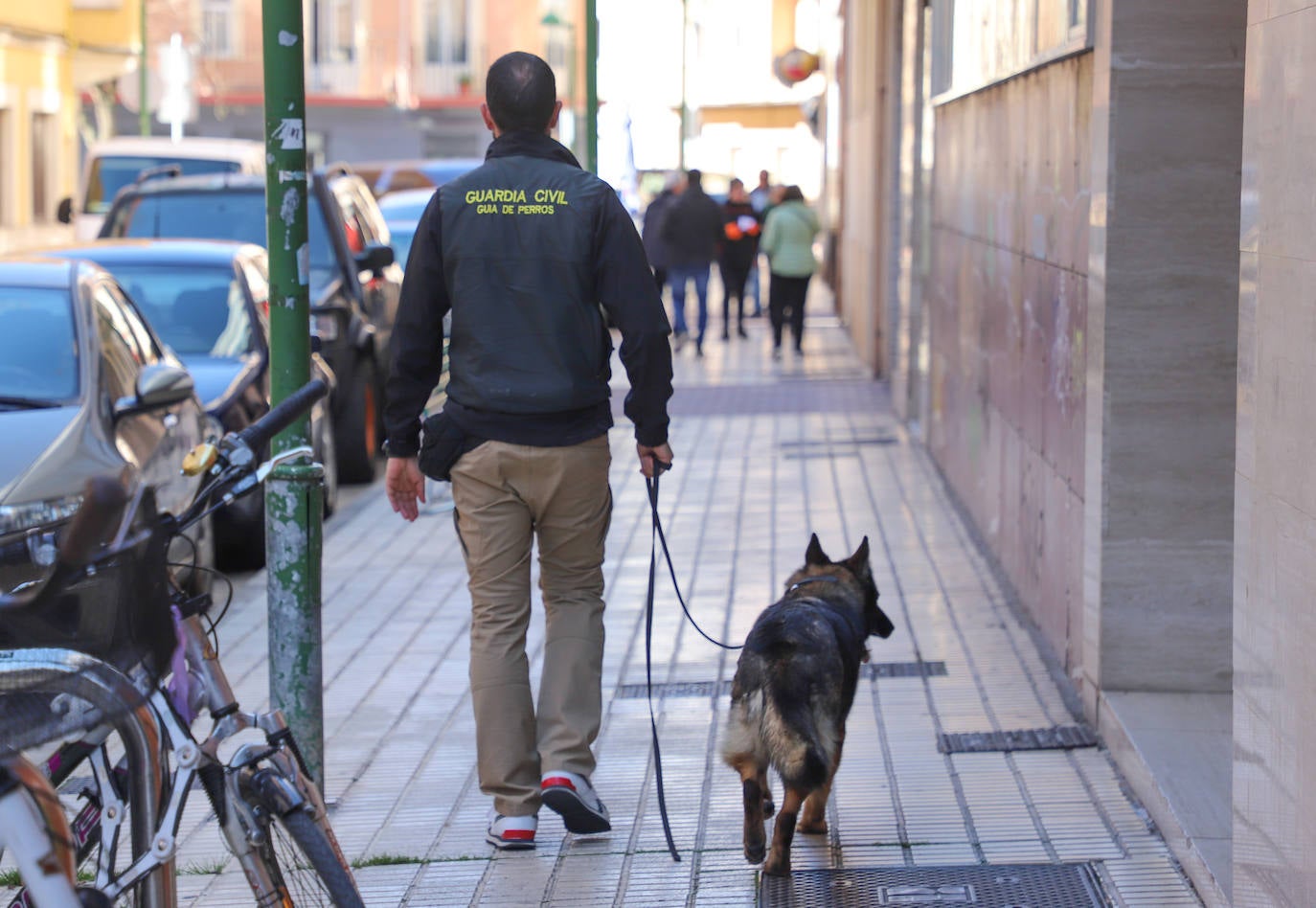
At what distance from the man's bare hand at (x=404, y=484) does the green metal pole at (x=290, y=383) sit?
0.22 metres

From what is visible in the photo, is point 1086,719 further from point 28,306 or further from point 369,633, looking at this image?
point 28,306

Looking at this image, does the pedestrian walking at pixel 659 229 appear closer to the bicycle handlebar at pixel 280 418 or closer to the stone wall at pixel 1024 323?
the stone wall at pixel 1024 323

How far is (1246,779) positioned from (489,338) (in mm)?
2075

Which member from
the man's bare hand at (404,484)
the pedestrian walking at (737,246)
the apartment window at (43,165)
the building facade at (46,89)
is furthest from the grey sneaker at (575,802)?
the apartment window at (43,165)

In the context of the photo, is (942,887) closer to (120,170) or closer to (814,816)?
(814,816)

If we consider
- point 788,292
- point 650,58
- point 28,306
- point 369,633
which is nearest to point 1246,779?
point 369,633

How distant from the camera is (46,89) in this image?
36281 mm

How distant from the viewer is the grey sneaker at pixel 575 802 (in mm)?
5078

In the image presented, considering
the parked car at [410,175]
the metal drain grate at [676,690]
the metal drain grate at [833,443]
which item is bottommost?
the metal drain grate at [676,690]

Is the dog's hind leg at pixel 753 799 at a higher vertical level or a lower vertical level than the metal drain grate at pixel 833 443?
higher

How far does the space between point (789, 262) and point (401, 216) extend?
14.4 ft

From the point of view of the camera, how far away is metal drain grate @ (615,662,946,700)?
272 inches

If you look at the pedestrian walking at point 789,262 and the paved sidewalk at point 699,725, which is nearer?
the paved sidewalk at point 699,725

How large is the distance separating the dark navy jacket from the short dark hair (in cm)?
5
